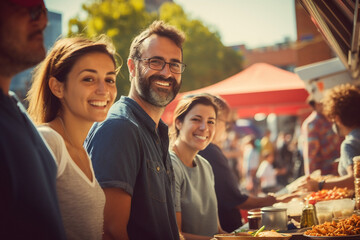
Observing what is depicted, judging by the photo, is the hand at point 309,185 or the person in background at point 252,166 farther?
the person in background at point 252,166

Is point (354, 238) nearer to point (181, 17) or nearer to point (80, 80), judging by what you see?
point (80, 80)

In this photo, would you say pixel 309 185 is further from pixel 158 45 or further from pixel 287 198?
pixel 158 45

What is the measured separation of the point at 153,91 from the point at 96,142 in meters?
0.59

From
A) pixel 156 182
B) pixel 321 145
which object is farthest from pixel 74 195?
pixel 321 145

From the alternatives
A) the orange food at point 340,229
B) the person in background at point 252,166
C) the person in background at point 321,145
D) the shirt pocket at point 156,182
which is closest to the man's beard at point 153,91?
the shirt pocket at point 156,182

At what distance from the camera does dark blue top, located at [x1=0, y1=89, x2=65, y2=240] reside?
4.43 feet

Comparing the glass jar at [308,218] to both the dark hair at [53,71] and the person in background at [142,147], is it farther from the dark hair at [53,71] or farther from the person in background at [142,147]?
the dark hair at [53,71]

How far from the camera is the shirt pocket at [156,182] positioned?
2.54 meters

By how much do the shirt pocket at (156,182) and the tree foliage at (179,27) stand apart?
16.0m

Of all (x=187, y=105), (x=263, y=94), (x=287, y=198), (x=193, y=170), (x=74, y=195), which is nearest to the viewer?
(x=74, y=195)

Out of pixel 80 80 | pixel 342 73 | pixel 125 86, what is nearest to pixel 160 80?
pixel 80 80

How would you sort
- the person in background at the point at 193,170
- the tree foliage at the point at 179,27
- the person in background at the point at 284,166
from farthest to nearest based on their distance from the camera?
the tree foliage at the point at 179,27 < the person in background at the point at 284,166 < the person in background at the point at 193,170

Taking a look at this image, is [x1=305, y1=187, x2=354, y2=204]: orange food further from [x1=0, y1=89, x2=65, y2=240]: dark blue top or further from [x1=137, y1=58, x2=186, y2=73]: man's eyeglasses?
[x1=0, y1=89, x2=65, y2=240]: dark blue top

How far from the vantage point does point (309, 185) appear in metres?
4.68
